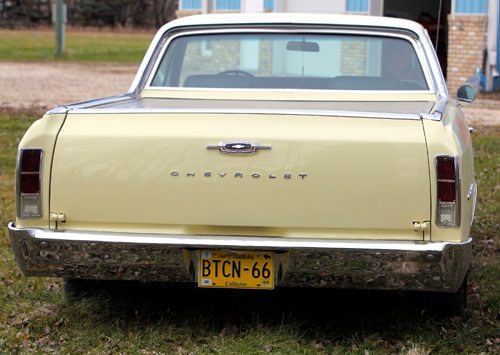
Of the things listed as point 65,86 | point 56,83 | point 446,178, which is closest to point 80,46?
point 56,83

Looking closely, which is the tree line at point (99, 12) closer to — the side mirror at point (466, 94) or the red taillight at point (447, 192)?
the side mirror at point (466, 94)

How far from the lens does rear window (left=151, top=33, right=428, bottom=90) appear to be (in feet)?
21.1

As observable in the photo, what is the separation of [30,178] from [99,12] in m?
54.3

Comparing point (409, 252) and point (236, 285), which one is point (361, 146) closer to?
point (409, 252)

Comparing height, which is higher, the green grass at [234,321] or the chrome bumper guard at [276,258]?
the chrome bumper guard at [276,258]

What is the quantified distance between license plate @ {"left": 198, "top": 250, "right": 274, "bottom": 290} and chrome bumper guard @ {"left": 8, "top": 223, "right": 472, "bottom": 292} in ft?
0.14

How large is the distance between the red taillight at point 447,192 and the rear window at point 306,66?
1.64 metres

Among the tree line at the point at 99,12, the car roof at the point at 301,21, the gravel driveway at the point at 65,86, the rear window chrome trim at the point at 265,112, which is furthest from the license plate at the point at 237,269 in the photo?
the tree line at the point at 99,12

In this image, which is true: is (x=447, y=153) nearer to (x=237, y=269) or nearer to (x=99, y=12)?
(x=237, y=269)

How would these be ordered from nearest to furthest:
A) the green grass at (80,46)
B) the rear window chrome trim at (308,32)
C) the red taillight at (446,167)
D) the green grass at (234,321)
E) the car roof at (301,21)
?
the red taillight at (446,167), the green grass at (234,321), the rear window chrome trim at (308,32), the car roof at (301,21), the green grass at (80,46)

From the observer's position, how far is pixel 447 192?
15.8ft

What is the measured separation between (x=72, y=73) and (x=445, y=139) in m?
22.7

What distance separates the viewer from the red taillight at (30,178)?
4.98 meters

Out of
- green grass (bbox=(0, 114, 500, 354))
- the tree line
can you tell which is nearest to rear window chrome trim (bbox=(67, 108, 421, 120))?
green grass (bbox=(0, 114, 500, 354))
